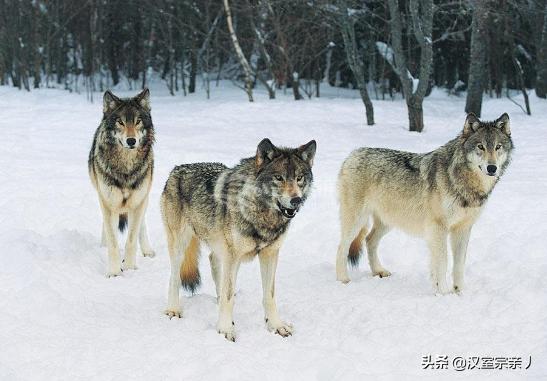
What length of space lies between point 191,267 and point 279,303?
33.5 inches

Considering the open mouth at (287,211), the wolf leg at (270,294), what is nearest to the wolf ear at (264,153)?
the open mouth at (287,211)

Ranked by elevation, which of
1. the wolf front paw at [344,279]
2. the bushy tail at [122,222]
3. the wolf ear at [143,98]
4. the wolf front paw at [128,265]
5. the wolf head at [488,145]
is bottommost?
the wolf front paw at [128,265]

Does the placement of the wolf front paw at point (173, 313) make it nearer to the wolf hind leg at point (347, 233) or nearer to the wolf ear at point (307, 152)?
the wolf ear at point (307, 152)

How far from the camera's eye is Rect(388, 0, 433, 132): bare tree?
14.5 meters

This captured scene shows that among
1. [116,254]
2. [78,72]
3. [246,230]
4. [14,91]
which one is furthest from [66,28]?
[246,230]

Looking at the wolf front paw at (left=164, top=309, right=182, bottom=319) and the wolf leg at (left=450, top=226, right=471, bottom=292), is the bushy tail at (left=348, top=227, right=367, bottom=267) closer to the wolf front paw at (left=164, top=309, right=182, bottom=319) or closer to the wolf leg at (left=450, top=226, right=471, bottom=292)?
the wolf leg at (left=450, top=226, right=471, bottom=292)

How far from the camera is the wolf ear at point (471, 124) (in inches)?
218

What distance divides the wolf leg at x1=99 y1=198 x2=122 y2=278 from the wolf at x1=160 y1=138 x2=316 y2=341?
1.32m

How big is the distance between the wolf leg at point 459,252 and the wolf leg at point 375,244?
85 centimetres

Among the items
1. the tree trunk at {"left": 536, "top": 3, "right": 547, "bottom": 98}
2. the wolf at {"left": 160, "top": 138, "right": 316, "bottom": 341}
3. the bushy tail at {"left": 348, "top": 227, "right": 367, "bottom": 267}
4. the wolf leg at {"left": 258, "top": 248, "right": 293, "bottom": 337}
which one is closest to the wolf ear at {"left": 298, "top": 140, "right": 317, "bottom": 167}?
the wolf at {"left": 160, "top": 138, "right": 316, "bottom": 341}

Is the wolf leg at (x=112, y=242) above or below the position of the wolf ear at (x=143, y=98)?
below

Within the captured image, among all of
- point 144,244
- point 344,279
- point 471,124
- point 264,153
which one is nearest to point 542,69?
point 471,124

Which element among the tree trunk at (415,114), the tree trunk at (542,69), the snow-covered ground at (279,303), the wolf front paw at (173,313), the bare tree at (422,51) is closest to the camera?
the snow-covered ground at (279,303)

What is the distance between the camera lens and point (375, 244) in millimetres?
6551
